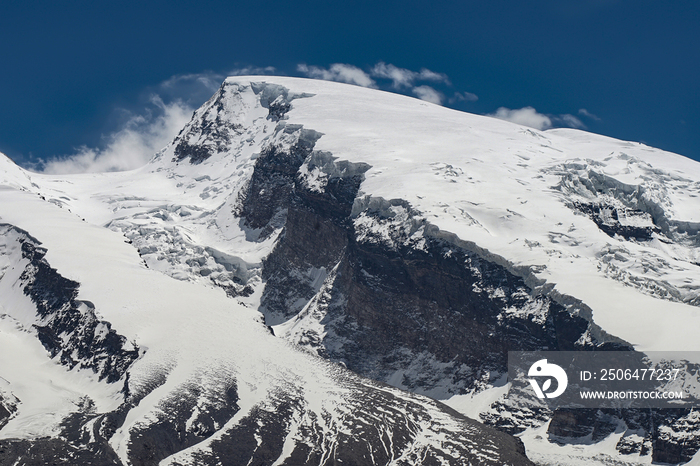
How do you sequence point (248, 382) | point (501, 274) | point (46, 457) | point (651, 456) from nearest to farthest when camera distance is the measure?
point (46, 457) → point (651, 456) → point (248, 382) → point (501, 274)

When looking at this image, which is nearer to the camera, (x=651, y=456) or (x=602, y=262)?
(x=651, y=456)

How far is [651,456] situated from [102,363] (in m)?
103

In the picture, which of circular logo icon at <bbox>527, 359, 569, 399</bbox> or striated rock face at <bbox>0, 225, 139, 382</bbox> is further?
striated rock face at <bbox>0, 225, 139, 382</bbox>

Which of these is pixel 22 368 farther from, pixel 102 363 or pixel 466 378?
pixel 466 378

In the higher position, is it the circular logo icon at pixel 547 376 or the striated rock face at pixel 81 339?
the circular logo icon at pixel 547 376

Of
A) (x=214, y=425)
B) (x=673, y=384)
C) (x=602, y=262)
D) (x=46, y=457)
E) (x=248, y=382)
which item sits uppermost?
(x=602, y=262)

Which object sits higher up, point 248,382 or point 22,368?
point 248,382

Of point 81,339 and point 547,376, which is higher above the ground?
point 547,376

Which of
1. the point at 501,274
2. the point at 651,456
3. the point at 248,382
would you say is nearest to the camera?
the point at 651,456

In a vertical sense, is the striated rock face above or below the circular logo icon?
below

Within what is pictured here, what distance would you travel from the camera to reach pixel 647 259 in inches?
7712

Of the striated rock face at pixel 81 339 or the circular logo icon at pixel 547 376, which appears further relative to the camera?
the striated rock face at pixel 81 339

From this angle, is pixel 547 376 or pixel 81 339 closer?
pixel 547 376

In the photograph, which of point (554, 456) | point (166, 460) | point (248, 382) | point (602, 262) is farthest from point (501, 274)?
point (166, 460)
